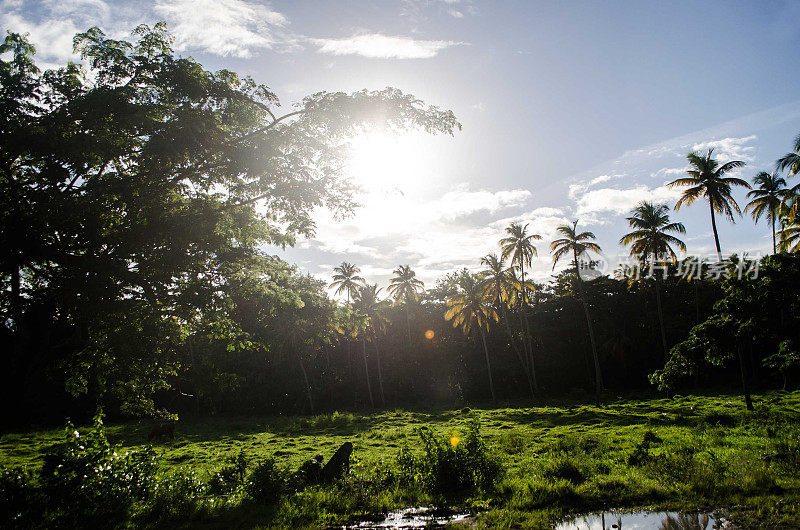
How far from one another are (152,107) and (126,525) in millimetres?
7738

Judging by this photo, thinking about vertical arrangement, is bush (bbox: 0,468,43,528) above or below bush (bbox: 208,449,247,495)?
above

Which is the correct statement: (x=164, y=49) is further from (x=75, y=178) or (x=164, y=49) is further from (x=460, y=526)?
(x=460, y=526)

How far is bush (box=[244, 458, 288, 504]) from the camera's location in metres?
9.04

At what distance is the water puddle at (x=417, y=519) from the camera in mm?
7012

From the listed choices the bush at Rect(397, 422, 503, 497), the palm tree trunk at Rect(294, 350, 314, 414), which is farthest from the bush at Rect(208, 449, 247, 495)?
the palm tree trunk at Rect(294, 350, 314, 414)

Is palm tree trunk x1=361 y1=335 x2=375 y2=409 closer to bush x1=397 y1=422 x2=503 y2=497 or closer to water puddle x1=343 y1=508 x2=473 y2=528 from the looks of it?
bush x1=397 y1=422 x2=503 y2=497

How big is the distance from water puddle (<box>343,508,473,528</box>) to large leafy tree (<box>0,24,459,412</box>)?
5.28m

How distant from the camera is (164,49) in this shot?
29.2 ft

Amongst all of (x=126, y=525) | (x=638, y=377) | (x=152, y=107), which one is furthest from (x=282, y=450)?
(x=638, y=377)

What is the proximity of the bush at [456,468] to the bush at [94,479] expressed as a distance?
5716mm

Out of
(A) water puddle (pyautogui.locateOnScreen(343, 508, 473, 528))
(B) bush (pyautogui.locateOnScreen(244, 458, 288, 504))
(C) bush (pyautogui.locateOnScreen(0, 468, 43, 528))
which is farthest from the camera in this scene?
(B) bush (pyautogui.locateOnScreen(244, 458, 288, 504))

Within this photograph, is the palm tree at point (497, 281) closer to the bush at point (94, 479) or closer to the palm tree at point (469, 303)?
the palm tree at point (469, 303)

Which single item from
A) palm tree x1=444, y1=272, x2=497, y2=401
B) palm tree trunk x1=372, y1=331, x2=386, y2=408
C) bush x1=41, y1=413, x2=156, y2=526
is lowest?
palm tree trunk x1=372, y1=331, x2=386, y2=408

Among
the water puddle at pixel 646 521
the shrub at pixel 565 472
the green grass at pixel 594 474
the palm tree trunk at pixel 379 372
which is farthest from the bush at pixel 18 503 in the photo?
the palm tree trunk at pixel 379 372
